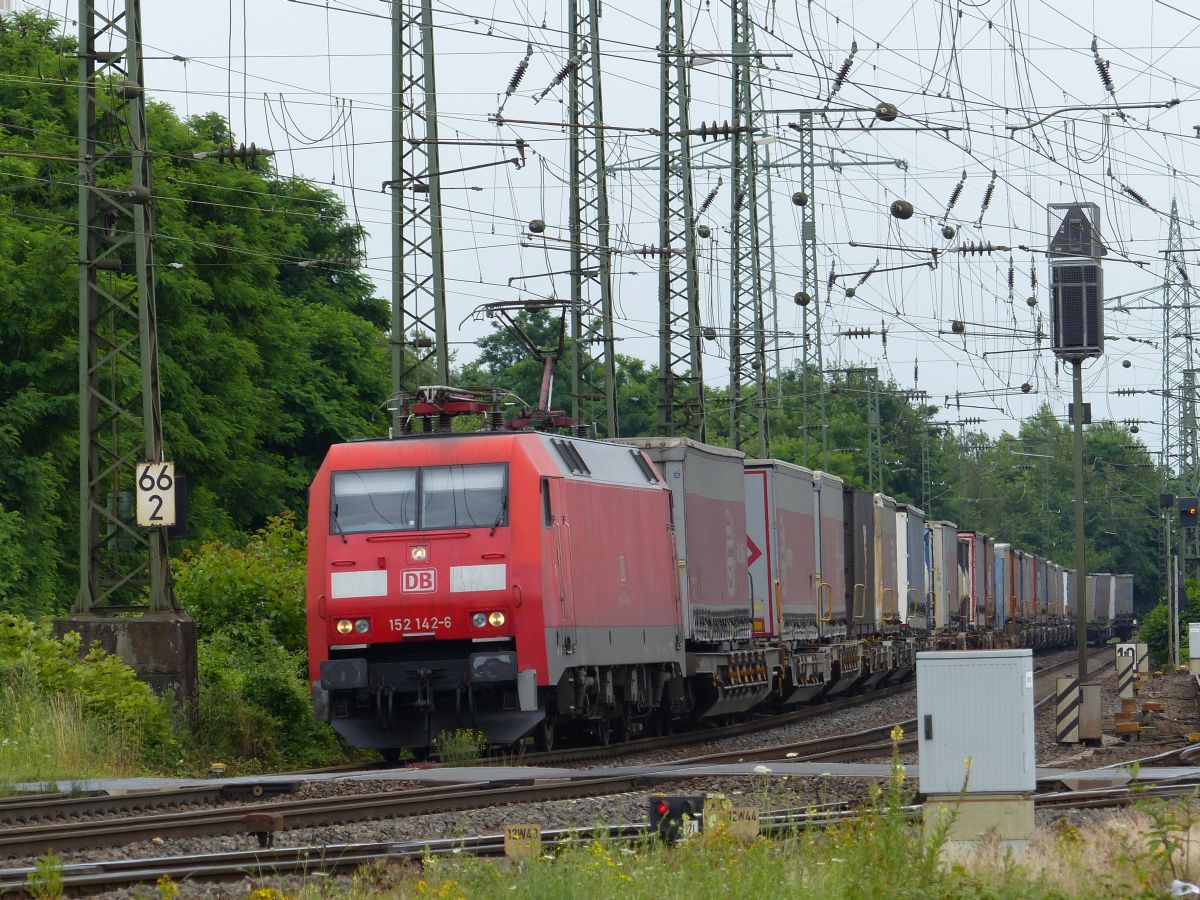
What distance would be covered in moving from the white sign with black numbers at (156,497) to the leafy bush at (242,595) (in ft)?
12.6

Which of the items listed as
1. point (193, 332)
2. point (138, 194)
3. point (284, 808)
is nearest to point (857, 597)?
point (193, 332)

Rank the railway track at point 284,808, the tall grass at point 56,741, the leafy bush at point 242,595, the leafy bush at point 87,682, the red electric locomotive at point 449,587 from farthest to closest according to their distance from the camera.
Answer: the leafy bush at point 242,595 < the red electric locomotive at point 449,587 < the leafy bush at point 87,682 < the tall grass at point 56,741 < the railway track at point 284,808

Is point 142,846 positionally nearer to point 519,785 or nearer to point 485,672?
point 519,785

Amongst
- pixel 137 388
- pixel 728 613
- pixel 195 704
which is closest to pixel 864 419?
pixel 137 388

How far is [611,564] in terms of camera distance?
2095 cm

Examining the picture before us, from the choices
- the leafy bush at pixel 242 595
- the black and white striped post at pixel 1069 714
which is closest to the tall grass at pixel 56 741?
the leafy bush at pixel 242 595

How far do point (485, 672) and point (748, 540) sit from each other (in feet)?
34.4

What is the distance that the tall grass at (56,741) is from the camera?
55.9 ft

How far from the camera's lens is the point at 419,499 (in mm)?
19203

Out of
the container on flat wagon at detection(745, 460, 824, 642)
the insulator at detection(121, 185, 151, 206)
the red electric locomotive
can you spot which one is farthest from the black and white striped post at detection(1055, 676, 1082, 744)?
the insulator at detection(121, 185, 151, 206)

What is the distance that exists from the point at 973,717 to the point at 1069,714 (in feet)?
35.9

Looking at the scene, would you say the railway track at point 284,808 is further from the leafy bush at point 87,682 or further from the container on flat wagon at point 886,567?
the container on flat wagon at point 886,567

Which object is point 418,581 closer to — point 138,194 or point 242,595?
point 138,194

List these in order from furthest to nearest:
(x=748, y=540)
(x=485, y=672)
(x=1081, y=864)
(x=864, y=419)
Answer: (x=864, y=419)
(x=748, y=540)
(x=485, y=672)
(x=1081, y=864)
